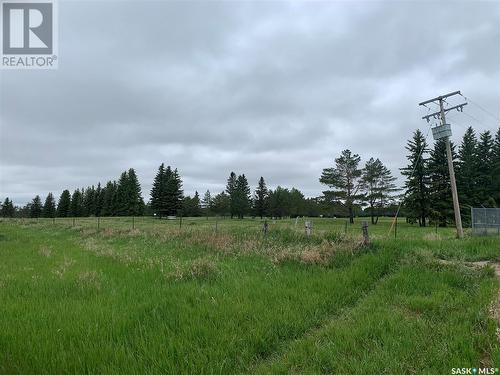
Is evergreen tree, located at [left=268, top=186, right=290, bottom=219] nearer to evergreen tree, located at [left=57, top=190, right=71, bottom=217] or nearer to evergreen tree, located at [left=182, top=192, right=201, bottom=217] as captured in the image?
evergreen tree, located at [left=182, top=192, right=201, bottom=217]

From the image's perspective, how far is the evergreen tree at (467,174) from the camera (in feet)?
153

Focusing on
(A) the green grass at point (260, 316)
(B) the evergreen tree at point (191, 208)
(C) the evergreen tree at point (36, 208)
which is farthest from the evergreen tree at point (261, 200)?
(A) the green grass at point (260, 316)

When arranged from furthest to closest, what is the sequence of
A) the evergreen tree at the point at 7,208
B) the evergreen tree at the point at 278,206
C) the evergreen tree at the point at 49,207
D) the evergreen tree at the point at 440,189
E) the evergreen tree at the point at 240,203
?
the evergreen tree at the point at 7,208 < the evergreen tree at the point at 49,207 < the evergreen tree at the point at 278,206 < the evergreen tree at the point at 240,203 < the evergreen tree at the point at 440,189

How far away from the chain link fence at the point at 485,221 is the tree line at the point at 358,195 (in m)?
12.6

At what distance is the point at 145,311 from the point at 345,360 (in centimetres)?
341

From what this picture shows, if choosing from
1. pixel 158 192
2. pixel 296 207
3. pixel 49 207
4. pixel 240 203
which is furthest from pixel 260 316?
pixel 49 207

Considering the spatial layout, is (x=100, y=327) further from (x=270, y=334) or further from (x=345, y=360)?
(x=345, y=360)

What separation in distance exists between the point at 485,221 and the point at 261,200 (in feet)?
239

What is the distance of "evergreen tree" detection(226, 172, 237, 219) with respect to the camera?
88.2 meters

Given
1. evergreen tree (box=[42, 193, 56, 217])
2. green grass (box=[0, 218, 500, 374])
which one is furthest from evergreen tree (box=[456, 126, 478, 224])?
evergreen tree (box=[42, 193, 56, 217])

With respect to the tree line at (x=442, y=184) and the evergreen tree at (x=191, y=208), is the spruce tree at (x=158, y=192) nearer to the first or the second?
the evergreen tree at (x=191, y=208)

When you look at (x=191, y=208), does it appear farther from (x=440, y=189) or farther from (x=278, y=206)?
(x=440, y=189)

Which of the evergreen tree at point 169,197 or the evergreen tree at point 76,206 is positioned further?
the evergreen tree at point 76,206

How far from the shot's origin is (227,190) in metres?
101
